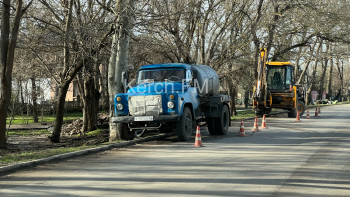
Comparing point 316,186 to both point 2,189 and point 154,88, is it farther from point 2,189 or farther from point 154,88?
point 154,88

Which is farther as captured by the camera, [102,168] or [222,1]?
[222,1]

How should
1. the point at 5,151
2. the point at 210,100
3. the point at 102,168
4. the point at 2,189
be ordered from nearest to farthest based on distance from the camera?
the point at 2,189, the point at 102,168, the point at 5,151, the point at 210,100

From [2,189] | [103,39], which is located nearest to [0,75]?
[103,39]

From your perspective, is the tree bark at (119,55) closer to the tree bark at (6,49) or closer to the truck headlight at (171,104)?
the truck headlight at (171,104)

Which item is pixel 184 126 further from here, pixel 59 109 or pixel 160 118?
pixel 59 109

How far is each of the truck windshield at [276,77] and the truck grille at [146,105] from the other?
15395 mm

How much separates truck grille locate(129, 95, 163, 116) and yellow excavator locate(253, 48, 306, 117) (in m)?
12.5

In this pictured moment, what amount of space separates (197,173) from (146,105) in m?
5.56

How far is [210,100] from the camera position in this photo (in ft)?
54.7

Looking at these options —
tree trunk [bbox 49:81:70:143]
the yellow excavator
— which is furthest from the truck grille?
the yellow excavator

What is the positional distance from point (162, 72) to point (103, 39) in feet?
10.1

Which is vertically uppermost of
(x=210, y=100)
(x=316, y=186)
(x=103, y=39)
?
(x=103, y=39)

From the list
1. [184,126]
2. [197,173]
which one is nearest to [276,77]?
[184,126]

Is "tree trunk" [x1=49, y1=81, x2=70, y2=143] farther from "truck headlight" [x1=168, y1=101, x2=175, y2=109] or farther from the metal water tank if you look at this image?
"truck headlight" [x1=168, y1=101, x2=175, y2=109]
